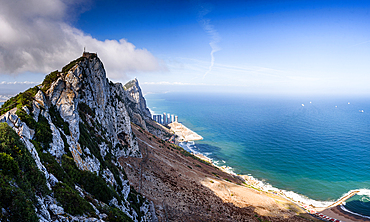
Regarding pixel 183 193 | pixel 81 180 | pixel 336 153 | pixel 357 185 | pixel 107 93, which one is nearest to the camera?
pixel 81 180

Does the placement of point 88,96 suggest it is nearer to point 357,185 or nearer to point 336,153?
point 357,185

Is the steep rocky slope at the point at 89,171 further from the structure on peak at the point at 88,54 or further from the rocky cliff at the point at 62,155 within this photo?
the structure on peak at the point at 88,54

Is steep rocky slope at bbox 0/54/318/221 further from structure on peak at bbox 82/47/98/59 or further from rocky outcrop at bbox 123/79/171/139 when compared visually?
rocky outcrop at bbox 123/79/171/139

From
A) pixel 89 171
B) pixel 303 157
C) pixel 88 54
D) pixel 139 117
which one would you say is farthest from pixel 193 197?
pixel 303 157

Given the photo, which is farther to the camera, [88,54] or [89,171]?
[88,54]

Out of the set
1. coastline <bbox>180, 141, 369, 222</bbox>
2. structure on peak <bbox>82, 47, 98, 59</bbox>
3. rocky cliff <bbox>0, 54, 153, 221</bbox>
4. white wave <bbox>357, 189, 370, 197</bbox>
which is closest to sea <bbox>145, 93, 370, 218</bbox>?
white wave <bbox>357, 189, 370, 197</bbox>

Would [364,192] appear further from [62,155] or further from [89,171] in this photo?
[62,155]

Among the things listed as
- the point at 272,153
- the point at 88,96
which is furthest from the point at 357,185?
the point at 88,96

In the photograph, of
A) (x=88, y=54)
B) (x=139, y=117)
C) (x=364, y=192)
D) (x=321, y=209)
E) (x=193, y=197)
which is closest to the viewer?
(x=193, y=197)
